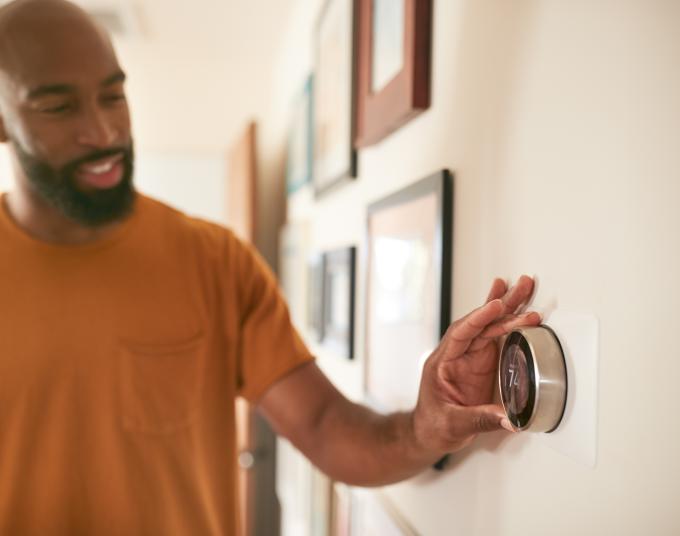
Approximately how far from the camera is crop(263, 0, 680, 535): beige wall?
295 millimetres

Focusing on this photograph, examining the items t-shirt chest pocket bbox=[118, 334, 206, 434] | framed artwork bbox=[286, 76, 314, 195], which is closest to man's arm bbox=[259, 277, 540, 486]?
t-shirt chest pocket bbox=[118, 334, 206, 434]

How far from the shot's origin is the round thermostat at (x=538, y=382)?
0.37 meters

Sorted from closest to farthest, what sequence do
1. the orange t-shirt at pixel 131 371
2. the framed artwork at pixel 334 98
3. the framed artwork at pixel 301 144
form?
1. the orange t-shirt at pixel 131 371
2. the framed artwork at pixel 334 98
3. the framed artwork at pixel 301 144

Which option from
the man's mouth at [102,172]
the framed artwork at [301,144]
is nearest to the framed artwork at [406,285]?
the man's mouth at [102,172]

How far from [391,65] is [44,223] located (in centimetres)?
51

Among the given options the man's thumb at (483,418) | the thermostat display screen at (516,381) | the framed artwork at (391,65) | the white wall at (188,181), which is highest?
the white wall at (188,181)

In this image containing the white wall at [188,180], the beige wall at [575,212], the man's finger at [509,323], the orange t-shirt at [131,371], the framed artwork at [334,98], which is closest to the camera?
the beige wall at [575,212]

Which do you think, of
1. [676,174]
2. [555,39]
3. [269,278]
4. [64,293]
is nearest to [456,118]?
[555,39]

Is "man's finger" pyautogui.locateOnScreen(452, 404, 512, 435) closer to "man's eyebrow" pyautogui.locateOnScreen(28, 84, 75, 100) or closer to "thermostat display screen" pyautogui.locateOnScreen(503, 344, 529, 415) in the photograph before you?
"thermostat display screen" pyautogui.locateOnScreen(503, 344, 529, 415)

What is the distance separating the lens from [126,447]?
0.72 m

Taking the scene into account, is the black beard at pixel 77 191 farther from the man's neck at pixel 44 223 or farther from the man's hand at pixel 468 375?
the man's hand at pixel 468 375

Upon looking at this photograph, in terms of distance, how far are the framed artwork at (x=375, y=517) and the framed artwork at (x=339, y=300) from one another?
251 millimetres

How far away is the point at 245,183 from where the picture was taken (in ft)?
6.44

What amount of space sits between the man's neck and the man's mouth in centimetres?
9
